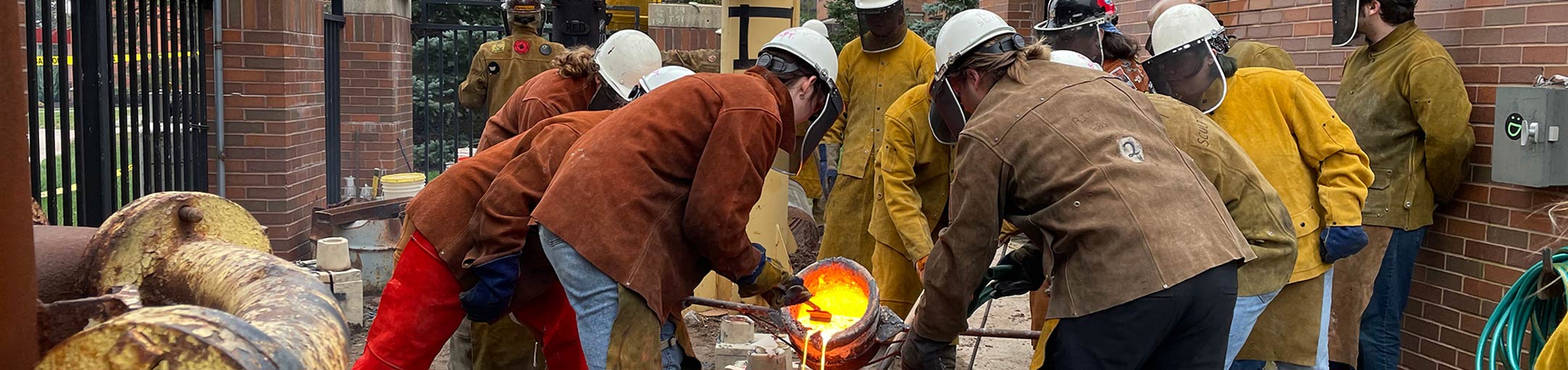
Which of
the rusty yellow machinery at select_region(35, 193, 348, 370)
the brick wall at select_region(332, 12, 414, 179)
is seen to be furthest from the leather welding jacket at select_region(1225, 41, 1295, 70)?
the brick wall at select_region(332, 12, 414, 179)

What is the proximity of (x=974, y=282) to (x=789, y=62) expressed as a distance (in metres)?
0.83

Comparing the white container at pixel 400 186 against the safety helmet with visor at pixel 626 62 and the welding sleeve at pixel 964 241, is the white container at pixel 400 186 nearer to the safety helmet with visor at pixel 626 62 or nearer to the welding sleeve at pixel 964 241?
the safety helmet with visor at pixel 626 62

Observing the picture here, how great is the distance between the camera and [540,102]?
15.4 ft

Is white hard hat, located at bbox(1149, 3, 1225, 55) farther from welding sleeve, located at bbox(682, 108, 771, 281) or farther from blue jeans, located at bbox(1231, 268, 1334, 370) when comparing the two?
welding sleeve, located at bbox(682, 108, 771, 281)

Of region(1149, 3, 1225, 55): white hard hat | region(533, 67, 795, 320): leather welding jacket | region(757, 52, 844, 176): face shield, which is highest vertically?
region(1149, 3, 1225, 55): white hard hat

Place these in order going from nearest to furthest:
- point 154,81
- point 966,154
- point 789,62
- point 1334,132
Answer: point 966,154, point 789,62, point 1334,132, point 154,81

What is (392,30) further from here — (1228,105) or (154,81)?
(1228,105)

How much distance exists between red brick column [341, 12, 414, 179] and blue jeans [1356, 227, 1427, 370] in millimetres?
7705

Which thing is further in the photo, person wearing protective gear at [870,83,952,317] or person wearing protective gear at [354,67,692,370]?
person wearing protective gear at [870,83,952,317]

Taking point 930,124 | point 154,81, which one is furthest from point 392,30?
point 930,124

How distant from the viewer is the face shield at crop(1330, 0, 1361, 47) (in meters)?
4.97

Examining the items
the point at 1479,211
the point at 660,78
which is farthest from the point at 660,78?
the point at 1479,211

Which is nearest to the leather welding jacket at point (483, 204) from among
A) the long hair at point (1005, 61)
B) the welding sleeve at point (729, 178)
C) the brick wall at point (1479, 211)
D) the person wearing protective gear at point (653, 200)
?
the person wearing protective gear at point (653, 200)

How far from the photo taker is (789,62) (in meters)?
3.45
